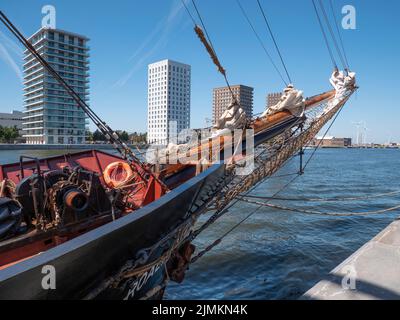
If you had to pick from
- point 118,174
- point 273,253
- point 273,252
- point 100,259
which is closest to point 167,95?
point 273,252

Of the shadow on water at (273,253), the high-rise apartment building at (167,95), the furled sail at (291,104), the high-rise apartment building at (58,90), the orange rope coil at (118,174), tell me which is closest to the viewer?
the orange rope coil at (118,174)

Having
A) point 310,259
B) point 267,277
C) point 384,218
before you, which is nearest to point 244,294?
point 267,277

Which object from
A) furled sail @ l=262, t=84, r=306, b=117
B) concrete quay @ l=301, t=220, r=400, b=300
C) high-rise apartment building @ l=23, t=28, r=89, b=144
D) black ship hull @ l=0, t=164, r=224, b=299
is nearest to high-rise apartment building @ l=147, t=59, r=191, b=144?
high-rise apartment building @ l=23, t=28, r=89, b=144

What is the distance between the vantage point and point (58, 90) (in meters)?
94.2

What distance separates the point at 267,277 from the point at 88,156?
5404 mm

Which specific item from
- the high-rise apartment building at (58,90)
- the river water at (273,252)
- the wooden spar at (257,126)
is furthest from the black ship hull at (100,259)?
the high-rise apartment building at (58,90)

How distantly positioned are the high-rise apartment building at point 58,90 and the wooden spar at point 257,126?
8618cm

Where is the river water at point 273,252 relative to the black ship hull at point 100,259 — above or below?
below

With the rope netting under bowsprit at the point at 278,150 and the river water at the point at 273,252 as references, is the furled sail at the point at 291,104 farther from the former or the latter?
the river water at the point at 273,252

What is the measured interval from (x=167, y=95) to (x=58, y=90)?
128 ft

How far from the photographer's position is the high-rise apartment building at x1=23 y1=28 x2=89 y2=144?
293 feet

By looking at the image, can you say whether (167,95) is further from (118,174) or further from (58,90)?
(118,174)

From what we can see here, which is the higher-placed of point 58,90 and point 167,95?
point 167,95

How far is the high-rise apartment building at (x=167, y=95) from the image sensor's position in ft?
389
